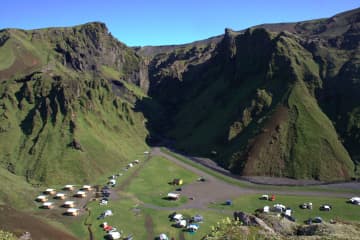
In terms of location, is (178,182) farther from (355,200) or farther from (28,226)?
(355,200)

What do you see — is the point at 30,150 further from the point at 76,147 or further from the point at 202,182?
the point at 202,182

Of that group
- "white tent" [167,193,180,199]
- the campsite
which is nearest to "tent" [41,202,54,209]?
the campsite

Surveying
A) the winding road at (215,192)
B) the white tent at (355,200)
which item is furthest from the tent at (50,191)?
the white tent at (355,200)

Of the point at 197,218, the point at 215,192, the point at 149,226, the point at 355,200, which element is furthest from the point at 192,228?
the point at 355,200

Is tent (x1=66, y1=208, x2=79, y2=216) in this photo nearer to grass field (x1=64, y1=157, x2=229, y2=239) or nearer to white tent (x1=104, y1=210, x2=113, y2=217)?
grass field (x1=64, y1=157, x2=229, y2=239)

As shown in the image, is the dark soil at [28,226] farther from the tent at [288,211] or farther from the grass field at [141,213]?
the tent at [288,211]

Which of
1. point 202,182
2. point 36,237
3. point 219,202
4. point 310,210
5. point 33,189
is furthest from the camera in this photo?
point 202,182

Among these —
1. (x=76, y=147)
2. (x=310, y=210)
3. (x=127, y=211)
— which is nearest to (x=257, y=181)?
(x=310, y=210)
